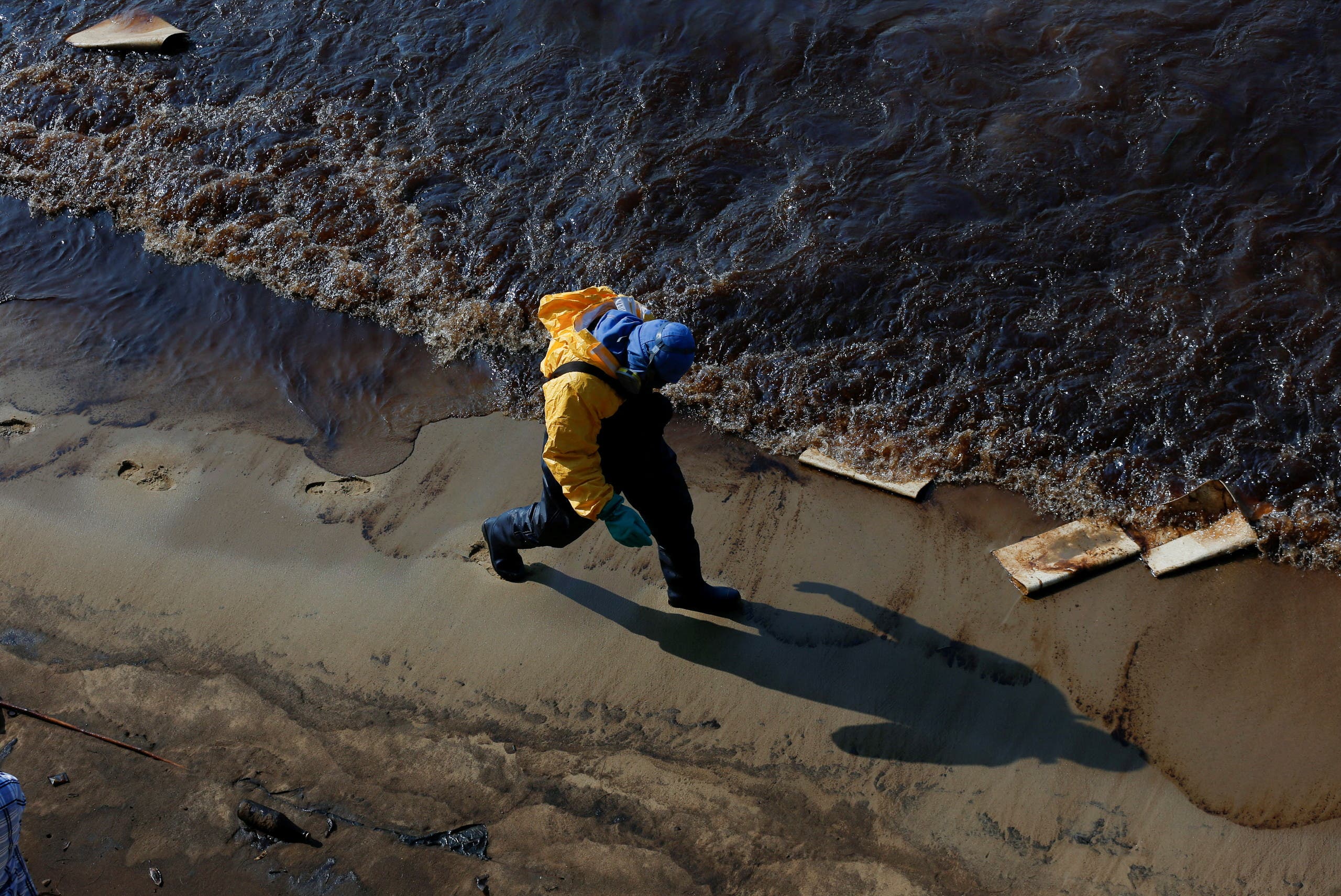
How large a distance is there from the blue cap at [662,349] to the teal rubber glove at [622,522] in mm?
534

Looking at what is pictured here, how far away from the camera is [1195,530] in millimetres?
4094

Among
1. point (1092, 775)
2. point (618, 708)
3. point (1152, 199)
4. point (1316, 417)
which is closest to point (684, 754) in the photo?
point (618, 708)

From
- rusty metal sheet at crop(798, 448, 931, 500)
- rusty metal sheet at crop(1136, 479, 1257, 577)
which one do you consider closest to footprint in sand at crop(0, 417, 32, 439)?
rusty metal sheet at crop(798, 448, 931, 500)

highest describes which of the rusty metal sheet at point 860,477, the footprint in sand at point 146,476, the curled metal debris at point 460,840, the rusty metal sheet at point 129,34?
the rusty metal sheet at point 129,34

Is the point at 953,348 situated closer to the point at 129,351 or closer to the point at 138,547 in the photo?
the point at 138,547

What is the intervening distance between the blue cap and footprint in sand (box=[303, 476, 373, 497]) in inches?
89.2

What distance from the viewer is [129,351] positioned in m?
5.92

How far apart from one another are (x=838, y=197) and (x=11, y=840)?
5681 mm

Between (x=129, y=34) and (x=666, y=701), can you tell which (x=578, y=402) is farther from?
(x=129, y=34)

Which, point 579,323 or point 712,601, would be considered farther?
point 712,601

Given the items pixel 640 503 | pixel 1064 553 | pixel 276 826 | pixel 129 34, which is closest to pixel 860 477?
pixel 1064 553

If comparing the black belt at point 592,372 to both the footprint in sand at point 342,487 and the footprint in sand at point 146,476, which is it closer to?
the footprint in sand at point 342,487

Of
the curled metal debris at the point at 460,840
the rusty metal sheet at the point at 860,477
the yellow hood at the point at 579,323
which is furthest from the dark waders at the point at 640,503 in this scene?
the curled metal debris at the point at 460,840

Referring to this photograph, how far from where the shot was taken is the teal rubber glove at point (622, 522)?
336cm
